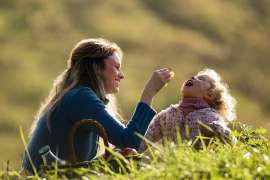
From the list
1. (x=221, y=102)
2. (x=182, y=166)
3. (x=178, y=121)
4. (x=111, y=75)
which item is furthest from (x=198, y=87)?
(x=182, y=166)

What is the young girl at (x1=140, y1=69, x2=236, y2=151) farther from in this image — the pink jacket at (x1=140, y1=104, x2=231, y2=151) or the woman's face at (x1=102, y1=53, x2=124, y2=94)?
the woman's face at (x1=102, y1=53, x2=124, y2=94)

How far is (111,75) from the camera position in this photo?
750 centimetres

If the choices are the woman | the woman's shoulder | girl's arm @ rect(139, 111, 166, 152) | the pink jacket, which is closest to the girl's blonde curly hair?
the pink jacket

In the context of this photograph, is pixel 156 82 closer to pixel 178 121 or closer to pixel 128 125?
pixel 128 125

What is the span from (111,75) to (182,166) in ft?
8.92

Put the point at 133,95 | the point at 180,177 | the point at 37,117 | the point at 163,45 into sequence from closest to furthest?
the point at 180,177 < the point at 37,117 < the point at 133,95 < the point at 163,45

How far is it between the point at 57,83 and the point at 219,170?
2.67 m

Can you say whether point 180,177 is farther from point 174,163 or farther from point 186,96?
point 186,96

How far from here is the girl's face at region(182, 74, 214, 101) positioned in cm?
808

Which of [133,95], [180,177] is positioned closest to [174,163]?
[180,177]

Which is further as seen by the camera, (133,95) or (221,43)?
(221,43)

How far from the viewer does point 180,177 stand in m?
4.79

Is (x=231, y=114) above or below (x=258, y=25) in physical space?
below

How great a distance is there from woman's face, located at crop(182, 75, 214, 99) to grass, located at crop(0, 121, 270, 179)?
2.47 m
